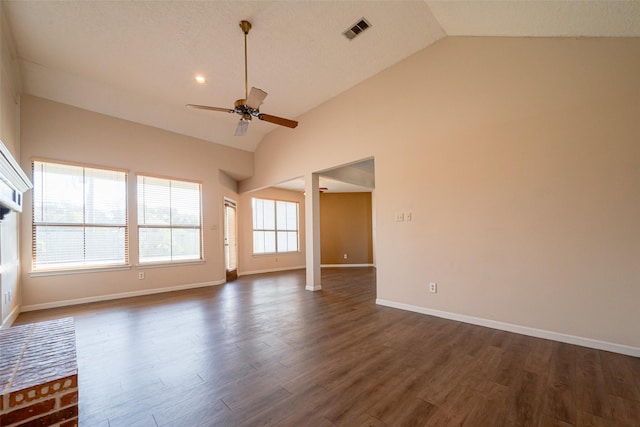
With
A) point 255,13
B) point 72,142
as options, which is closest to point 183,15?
point 255,13

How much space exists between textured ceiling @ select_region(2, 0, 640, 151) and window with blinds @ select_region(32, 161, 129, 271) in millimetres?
1224

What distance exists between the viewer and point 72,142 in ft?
14.3

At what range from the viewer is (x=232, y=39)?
323cm

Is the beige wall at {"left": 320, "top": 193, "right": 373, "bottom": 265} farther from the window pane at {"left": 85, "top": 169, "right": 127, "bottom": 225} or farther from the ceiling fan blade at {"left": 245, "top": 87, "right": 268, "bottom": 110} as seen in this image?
the ceiling fan blade at {"left": 245, "top": 87, "right": 268, "bottom": 110}

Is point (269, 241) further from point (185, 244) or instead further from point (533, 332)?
point (533, 332)

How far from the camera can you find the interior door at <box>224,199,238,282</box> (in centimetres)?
661

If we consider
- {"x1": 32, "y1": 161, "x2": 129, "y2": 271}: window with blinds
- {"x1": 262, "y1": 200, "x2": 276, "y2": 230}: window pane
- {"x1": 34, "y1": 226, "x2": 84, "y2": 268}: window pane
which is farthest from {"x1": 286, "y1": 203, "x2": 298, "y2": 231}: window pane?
{"x1": 34, "y1": 226, "x2": 84, "y2": 268}: window pane

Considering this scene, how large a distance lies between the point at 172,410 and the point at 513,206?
141 inches

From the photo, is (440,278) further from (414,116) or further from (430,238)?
(414,116)

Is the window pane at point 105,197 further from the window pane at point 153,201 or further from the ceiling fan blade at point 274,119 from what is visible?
the ceiling fan blade at point 274,119

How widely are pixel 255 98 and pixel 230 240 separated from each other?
16.0 ft

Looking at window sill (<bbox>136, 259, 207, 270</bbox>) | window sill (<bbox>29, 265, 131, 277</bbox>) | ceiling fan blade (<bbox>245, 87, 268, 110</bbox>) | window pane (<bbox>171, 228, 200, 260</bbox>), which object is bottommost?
window sill (<bbox>136, 259, 207, 270</bbox>)

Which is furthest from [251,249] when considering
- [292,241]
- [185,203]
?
[185,203]

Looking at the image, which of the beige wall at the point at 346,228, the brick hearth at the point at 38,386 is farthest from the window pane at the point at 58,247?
the beige wall at the point at 346,228
